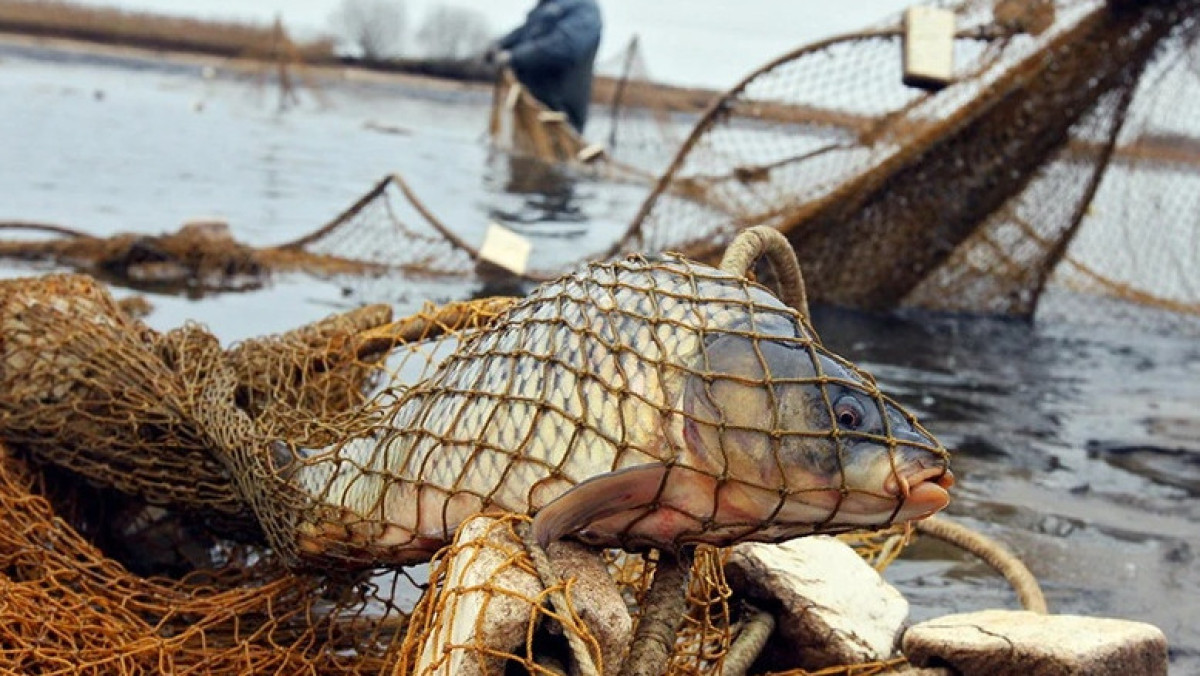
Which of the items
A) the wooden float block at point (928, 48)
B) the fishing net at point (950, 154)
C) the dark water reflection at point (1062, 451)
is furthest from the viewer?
the fishing net at point (950, 154)

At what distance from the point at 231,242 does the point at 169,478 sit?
221 inches

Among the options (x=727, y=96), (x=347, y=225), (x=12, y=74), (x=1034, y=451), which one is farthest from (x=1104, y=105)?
(x=12, y=74)

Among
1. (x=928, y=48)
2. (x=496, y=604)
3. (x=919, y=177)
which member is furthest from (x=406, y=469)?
(x=919, y=177)

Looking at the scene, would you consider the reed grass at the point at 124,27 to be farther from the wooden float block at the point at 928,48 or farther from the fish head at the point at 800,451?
the fish head at the point at 800,451

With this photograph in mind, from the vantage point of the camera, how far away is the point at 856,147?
26.7ft

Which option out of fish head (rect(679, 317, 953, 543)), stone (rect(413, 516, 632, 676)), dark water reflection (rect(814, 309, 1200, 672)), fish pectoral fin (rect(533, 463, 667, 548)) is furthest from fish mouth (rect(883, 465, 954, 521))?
dark water reflection (rect(814, 309, 1200, 672))

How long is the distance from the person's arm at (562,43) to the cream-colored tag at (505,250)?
42.2 ft

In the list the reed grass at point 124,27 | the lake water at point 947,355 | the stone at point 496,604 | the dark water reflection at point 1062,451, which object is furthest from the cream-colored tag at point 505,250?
the reed grass at point 124,27

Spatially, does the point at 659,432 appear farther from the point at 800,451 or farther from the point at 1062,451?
the point at 1062,451

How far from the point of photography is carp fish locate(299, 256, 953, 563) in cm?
235

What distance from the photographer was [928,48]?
6812mm

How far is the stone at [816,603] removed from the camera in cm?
310

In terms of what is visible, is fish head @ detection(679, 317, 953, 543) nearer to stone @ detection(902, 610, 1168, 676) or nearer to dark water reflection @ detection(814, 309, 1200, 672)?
stone @ detection(902, 610, 1168, 676)

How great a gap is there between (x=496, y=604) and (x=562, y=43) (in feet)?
56.5
